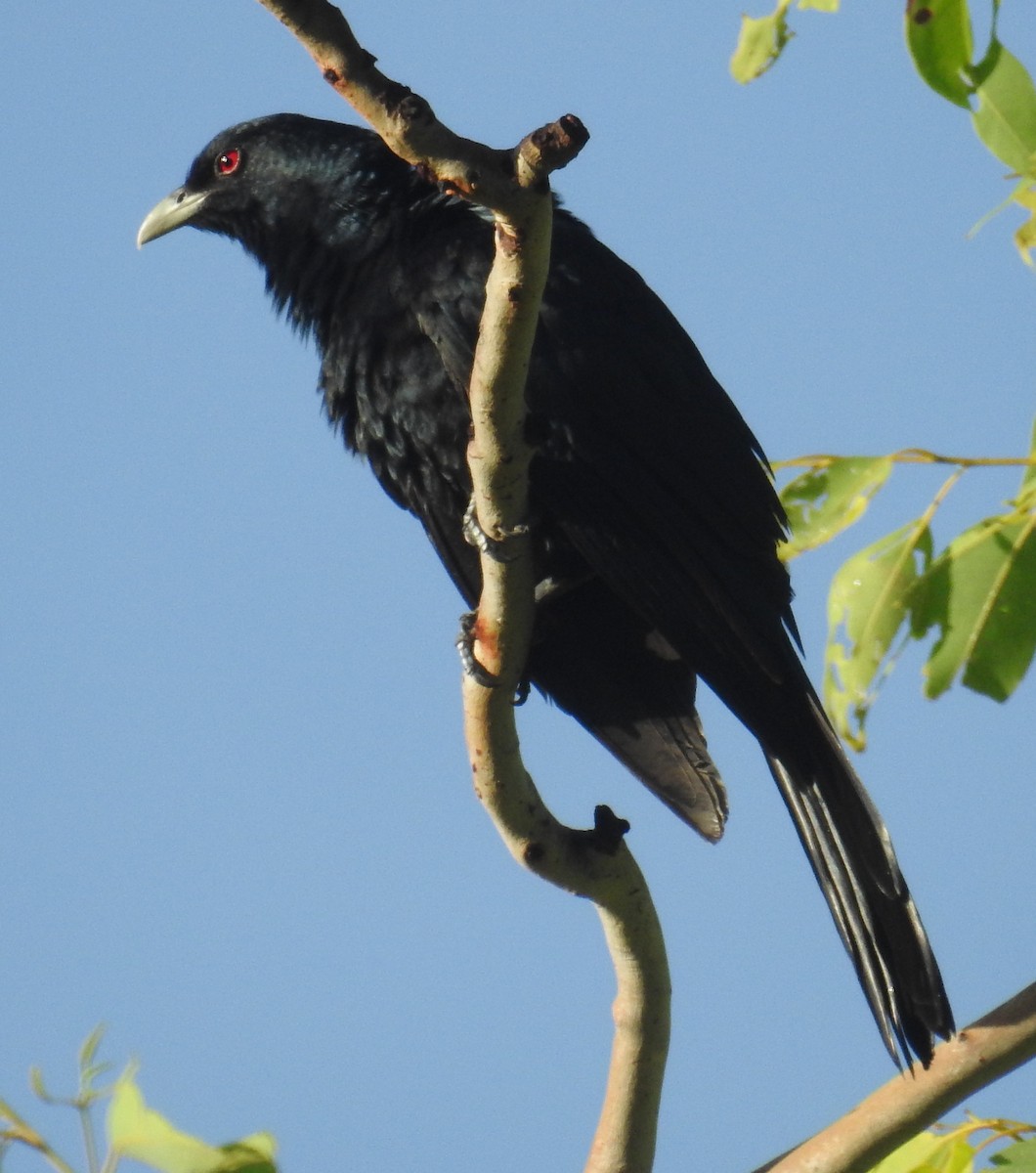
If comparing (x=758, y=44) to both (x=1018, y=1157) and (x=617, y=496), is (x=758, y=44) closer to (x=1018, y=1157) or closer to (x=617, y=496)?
(x=617, y=496)

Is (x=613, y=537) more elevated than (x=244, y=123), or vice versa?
(x=244, y=123)

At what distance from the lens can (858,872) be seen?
3613 mm

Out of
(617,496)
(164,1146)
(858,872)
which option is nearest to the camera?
(164,1146)

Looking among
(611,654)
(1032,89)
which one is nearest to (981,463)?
(1032,89)

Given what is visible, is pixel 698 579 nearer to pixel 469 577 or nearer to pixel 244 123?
pixel 469 577

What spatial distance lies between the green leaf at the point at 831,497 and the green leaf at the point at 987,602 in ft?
0.70

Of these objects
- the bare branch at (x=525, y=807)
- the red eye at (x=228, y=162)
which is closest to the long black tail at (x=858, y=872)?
the bare branch at (x=525, y=807)

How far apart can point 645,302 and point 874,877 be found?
1.62 metres

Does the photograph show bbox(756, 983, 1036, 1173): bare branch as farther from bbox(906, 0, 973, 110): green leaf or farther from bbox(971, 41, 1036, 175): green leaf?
bbox(906, 0, 973, 110): green leaf

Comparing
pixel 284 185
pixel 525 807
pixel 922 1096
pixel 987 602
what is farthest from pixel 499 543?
pixel 284 185

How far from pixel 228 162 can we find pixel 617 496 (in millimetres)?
1920

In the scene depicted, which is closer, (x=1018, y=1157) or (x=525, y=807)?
(x=1018, y=1157)

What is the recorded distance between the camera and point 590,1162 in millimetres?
2922

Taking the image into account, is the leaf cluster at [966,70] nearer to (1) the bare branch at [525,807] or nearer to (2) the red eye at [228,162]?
(1) the bare branch at [525,807]
